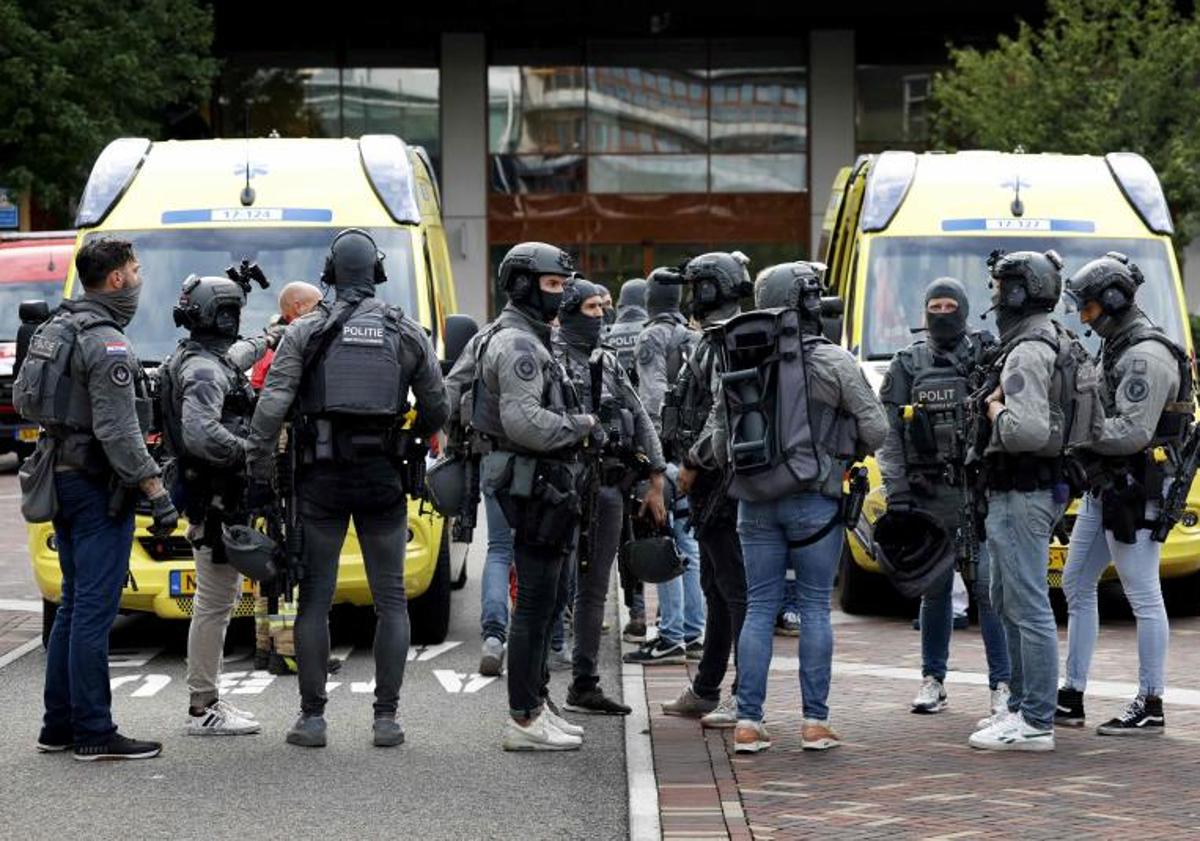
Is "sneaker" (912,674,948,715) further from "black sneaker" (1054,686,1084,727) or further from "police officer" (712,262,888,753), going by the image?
"police officer" (712,262,888,753)

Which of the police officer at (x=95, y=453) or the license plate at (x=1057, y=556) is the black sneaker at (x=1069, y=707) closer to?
the license plate at (x=1057, y=556)

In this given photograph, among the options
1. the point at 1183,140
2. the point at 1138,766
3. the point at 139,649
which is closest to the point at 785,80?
the point at 1183,140

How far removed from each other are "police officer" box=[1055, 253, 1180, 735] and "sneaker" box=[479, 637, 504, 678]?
264cm

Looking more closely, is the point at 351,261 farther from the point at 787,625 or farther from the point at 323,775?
the point at 787,625

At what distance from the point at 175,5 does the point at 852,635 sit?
27.1 m

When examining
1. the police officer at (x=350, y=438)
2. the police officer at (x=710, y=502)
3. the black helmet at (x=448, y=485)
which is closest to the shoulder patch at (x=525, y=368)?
the police officer at (x=350, y=438)

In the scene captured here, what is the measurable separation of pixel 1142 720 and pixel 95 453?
4.06 metres

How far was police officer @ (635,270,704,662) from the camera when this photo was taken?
11.8 meters

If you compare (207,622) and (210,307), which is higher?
(210,307)

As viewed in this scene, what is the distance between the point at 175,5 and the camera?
123 ft

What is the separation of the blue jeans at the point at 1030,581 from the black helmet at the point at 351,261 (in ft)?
8.02

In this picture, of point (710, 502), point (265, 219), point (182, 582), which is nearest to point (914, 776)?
point (710, 502)

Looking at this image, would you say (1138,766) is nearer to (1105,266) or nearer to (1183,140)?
(1105,266)

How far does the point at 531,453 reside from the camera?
890 centimetres
